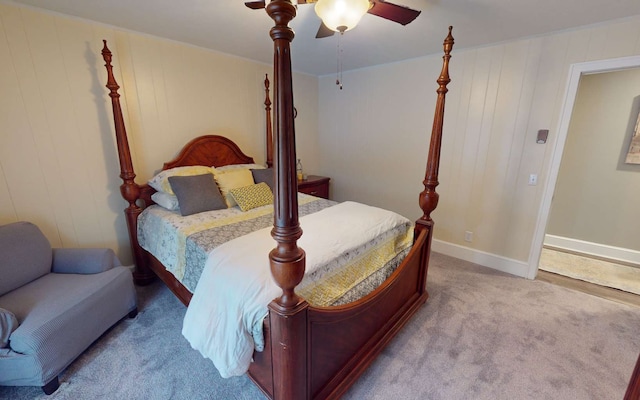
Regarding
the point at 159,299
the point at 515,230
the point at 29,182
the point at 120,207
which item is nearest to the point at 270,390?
the point at 159,299

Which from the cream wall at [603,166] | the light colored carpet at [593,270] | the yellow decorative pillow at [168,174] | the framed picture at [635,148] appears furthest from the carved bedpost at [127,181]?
the framed picture at [635,148]

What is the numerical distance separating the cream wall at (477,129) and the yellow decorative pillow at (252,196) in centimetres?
176

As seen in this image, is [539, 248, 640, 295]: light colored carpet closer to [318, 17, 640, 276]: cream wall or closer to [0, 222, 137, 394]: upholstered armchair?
[318, 17, 640, 276]: cream wall

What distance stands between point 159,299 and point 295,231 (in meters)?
2.10

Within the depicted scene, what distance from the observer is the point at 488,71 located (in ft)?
8.80

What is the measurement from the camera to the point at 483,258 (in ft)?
9.86

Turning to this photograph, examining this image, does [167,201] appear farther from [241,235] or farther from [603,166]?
[603,166]

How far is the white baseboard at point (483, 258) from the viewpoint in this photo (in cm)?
279

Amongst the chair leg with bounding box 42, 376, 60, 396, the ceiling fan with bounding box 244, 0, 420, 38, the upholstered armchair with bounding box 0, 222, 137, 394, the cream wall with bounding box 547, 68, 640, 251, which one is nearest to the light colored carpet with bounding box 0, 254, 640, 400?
the chair leg with bounding box 42, 376, 60, 396

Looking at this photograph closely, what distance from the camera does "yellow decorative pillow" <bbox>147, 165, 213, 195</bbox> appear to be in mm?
2408

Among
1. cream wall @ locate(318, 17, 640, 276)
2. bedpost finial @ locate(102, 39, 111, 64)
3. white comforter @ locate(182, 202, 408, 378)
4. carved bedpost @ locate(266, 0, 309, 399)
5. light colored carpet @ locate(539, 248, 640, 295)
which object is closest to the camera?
carved bedpost @ locate(266, 0, 309, 399)

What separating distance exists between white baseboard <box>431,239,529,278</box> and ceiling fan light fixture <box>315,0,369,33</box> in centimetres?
276

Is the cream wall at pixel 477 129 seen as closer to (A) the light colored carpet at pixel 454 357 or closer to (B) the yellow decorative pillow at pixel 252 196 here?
(A) the light colored carpet at pixel 454 357

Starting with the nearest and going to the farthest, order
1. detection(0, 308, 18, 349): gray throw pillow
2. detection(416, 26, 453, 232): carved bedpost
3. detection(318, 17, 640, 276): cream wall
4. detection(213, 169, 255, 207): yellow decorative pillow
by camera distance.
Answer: detection(0, 308, 18, 349): gray throw pillow
detection(416, 26, 453, 232): carved bedpost
detection(318, 17, 640, 276): cream wall
detection(213, 169, 255, 207): yellow decorative pillow
